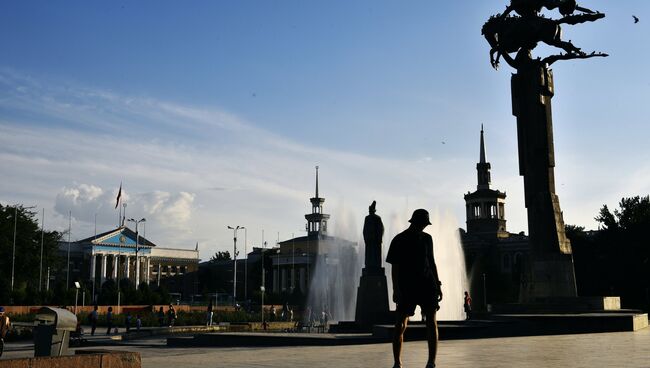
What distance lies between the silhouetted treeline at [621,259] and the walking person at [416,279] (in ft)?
155

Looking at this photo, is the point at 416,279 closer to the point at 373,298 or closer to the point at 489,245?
the point at 373,298

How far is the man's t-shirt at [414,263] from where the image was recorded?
24.6ft

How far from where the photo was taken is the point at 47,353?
23.5ft

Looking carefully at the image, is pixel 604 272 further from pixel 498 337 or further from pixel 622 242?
pixel 498 337

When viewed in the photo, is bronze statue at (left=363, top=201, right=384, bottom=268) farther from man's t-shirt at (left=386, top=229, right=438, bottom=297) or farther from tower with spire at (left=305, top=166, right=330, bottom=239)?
tower with spire at (left=305, top=166, right=330, bottom=239)

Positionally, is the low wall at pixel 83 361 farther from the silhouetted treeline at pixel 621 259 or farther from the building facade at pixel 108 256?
the building facade at pixel 108 256

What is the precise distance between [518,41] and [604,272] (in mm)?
35560

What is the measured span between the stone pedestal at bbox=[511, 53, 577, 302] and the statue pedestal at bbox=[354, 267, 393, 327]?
477 cm

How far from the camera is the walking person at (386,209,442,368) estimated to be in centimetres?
750

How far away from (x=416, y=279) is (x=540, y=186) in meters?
16.7

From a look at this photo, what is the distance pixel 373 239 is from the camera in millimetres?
23359

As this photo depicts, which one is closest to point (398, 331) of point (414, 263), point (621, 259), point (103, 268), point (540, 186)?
point (414, 263)

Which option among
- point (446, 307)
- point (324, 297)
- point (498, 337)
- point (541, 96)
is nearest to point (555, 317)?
point (498, 337)

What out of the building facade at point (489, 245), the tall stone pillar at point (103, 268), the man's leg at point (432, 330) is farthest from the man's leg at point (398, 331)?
the tall stone pillar at point (103, 268)
